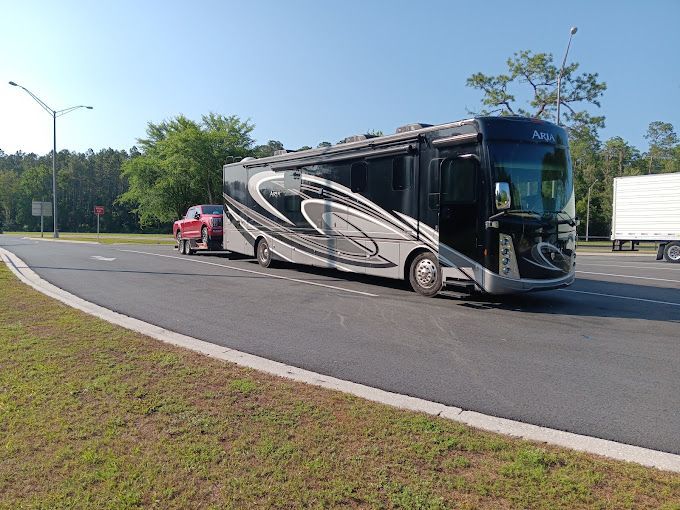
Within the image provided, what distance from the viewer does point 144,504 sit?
109 inches

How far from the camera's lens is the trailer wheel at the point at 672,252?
2330 centimetres

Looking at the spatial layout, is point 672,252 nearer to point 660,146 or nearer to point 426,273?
point 426,273

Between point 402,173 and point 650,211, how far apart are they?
65.2 ft

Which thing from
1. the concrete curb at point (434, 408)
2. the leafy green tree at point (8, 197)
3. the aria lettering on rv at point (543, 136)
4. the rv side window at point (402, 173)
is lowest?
the concrete curb at point (434, 408)

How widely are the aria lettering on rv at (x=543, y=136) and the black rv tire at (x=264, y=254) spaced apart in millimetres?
8900

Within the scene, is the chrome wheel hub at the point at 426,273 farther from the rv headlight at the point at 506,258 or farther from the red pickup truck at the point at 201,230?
the red pickup truck at the point at 201,230

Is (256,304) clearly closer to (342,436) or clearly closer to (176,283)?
(176,283)

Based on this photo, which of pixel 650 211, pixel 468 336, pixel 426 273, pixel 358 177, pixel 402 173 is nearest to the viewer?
pixel 468 336

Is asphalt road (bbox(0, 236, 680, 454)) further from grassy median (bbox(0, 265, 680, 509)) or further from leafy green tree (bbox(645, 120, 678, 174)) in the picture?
leafy green tree (bbox(645, 120, 678, 174))

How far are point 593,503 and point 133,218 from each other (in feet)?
349

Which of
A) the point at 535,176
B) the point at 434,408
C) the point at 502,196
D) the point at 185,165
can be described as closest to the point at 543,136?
the point at 535,176

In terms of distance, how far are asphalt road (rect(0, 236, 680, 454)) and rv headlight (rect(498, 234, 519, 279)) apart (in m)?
0.74

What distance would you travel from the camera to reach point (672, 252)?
23.5 metres

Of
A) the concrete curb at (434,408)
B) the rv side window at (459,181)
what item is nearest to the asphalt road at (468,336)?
the concrete curb at (434,408)
